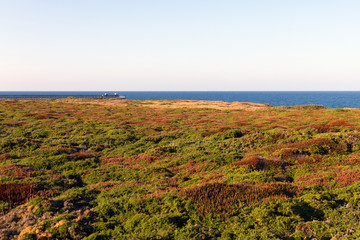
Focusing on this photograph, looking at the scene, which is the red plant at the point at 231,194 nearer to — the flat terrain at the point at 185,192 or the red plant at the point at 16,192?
→ the flat terrain at the point at 185,192

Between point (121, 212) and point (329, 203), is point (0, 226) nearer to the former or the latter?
point (121, 212)

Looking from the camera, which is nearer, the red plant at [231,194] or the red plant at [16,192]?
the red plant at [231,194]

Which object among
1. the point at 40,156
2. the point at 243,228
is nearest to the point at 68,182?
A: the point at 40,156

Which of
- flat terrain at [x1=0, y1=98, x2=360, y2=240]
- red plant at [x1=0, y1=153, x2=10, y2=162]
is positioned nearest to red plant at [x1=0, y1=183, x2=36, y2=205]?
flat terrain at [x1=0, y1=98, x2=360, y2=240]

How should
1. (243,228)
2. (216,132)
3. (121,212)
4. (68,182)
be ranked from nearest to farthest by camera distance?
(243,228)
(121,212)
(68,182)
(216,132)

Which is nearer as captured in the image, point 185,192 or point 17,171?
point 185,192

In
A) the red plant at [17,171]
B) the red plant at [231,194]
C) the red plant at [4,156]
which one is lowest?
the red plant at [4,156]

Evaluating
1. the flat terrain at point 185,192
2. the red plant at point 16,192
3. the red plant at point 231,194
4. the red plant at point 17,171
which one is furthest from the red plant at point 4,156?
the red plant at point 231,194

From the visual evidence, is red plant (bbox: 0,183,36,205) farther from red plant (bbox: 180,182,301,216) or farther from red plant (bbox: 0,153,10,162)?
red plant (bbox: 0,153,10,162)

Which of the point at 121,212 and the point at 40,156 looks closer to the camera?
the point at 121,212

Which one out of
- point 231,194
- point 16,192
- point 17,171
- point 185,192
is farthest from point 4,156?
point 231,194

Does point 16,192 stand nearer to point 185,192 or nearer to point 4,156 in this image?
point 185,192
